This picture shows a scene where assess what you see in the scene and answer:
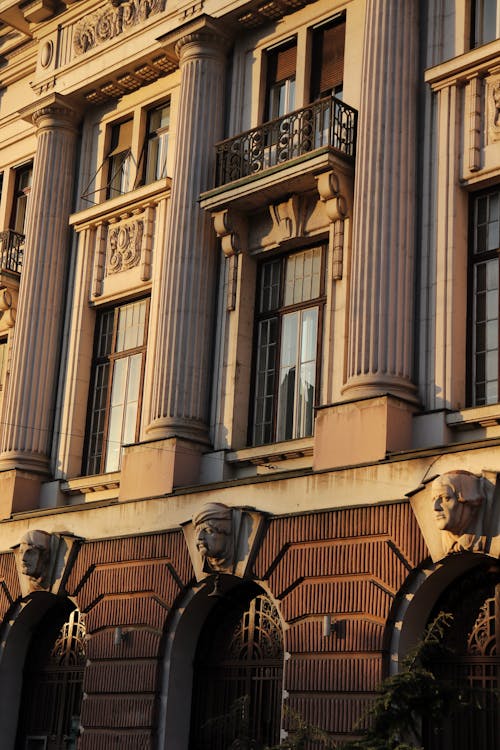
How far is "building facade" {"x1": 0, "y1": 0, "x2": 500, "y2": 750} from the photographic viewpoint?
19062 mm

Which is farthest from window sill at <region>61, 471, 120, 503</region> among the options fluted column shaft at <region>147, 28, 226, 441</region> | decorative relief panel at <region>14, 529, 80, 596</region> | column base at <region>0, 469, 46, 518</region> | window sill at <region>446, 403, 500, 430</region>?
window sill at <region>446, 403, 500, 430</region>

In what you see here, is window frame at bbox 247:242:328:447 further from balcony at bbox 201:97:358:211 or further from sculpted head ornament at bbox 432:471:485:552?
sculpted head ornament at bbox 432:471:485:552

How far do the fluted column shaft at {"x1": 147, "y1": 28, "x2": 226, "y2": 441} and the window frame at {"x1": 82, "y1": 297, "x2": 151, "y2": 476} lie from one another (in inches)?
→ 53.0

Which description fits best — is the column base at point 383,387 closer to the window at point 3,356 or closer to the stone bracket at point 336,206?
the stone bracket at point 336,206

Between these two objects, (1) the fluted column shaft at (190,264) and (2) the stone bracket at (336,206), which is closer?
(2) the stone bracket at (336,206)

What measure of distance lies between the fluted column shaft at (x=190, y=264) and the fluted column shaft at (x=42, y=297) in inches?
135

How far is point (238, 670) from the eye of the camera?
845 inches

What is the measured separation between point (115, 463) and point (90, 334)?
306 centimetres

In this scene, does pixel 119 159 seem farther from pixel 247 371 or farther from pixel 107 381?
pixel 247 371

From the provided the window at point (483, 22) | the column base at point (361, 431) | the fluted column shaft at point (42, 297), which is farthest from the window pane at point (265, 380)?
the window at point (483, 22)

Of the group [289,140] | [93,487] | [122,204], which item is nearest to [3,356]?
[122,204]

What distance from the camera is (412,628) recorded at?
60.8ft

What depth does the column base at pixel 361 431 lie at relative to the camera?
63.8ft

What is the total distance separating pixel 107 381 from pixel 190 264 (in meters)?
3.67
